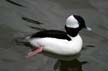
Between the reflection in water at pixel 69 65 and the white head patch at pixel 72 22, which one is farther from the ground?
the white head patch at pixel 72 22

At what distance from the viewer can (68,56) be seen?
8.37 metres

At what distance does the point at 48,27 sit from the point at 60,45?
4.49 ft

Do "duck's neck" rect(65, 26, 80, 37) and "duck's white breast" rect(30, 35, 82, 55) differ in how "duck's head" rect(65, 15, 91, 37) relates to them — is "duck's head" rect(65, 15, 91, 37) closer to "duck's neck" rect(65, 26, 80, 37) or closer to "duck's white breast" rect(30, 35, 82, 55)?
"duck's neck" rect(65, 26, 80, 37)

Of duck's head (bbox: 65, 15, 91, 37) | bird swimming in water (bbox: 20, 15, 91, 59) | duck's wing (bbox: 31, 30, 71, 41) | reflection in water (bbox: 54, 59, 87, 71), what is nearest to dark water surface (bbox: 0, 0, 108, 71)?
reflection in water (bbox: 54, 59, 87, 71)

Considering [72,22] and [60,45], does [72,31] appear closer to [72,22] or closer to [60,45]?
[72,22]

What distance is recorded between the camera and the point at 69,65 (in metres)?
8.09

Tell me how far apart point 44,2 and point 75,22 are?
8.62 feet

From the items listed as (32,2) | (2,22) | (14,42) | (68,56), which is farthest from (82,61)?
(32,2)

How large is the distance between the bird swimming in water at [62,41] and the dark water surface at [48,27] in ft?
0.56

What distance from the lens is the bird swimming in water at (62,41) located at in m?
8.21

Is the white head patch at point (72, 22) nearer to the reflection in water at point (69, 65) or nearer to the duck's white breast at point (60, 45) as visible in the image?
the duck's white breast at point (60, 45)

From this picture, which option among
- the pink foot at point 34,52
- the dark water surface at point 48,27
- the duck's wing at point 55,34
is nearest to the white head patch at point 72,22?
the duck's wing at point 55,34

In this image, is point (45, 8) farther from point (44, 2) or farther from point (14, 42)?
point (14, 42)

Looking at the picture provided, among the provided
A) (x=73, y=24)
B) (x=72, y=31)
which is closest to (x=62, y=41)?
(x=72, y=31)
